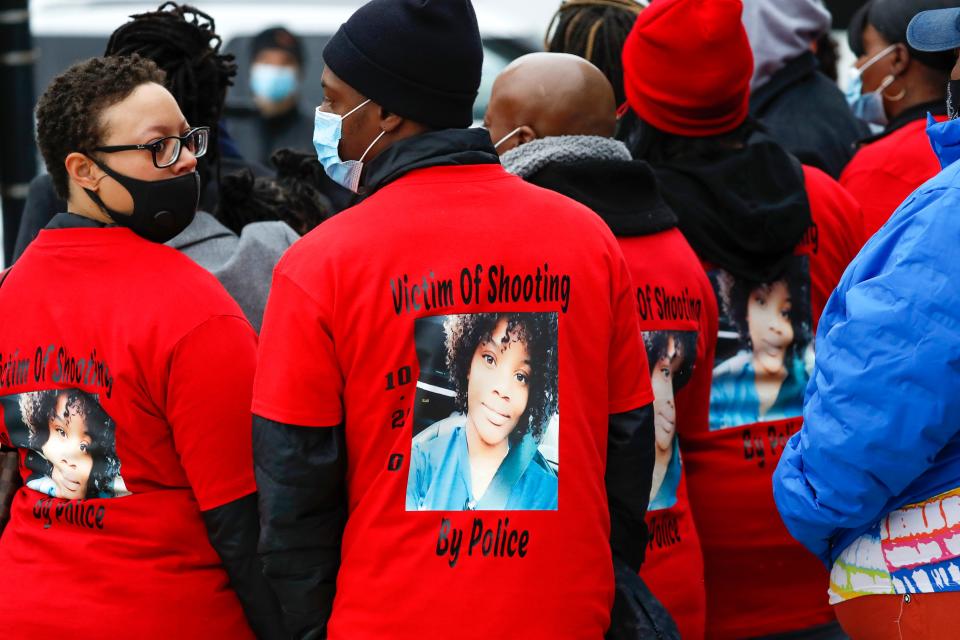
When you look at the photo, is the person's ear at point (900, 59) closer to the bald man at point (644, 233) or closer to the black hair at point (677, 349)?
the bald man at point (644, 233)

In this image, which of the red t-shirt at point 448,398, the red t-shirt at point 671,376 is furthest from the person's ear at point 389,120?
the red t-shirt at point 671,376

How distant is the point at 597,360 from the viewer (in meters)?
2.71

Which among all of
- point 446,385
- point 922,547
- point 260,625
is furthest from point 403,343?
point 922,547

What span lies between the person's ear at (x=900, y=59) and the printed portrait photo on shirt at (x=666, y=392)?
1722 millimetres

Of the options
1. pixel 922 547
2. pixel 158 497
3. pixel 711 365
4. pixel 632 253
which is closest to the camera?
pixel 922 547

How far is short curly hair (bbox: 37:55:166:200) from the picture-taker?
3.02m

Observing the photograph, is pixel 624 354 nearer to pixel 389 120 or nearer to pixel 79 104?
pixel 389 120

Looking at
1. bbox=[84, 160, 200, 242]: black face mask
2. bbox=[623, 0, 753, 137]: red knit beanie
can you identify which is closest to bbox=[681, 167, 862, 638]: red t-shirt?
bbox=[623, 0, 753, 137]: red knit beanie

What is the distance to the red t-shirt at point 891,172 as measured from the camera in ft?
13.7

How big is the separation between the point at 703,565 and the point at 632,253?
877mm

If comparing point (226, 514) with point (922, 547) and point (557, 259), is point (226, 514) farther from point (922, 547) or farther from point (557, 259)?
point (922, 547)

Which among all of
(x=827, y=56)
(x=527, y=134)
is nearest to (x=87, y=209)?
(x=527, y=134)

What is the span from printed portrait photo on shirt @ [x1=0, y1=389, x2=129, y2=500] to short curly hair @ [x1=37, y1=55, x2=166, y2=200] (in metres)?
0.52

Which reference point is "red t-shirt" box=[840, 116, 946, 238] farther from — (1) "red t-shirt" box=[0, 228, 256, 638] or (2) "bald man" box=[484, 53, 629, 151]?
(1) "red t-shirt" box=[0, 228, 256, 638]
